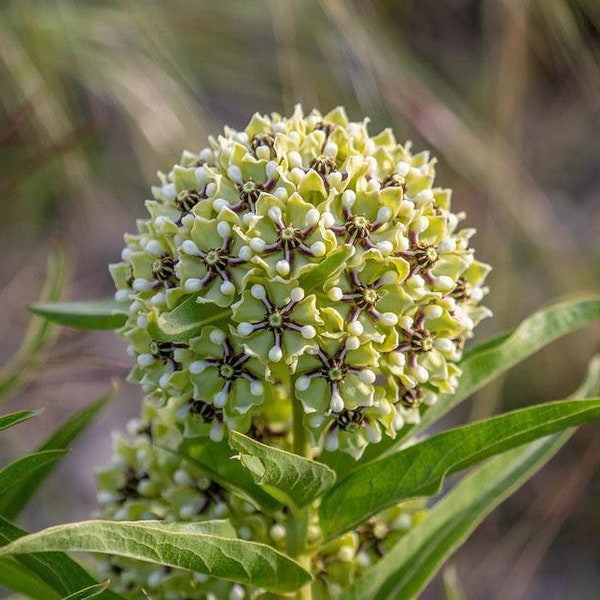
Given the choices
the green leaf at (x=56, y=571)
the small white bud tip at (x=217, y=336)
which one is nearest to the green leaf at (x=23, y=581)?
the green leaf at (x=56, y=571)

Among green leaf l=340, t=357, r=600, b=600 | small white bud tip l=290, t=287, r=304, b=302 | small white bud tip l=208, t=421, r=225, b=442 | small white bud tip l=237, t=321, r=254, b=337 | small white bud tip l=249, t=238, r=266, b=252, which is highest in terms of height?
small white bud tip l=249, t=238, r=266, b=252

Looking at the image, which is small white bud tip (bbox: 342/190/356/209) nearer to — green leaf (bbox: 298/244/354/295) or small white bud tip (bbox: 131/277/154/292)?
green leaf (bbox: 298/244/354/295)

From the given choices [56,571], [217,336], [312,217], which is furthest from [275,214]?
[56,571]

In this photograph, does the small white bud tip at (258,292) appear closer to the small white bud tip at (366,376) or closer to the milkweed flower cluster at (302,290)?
the milkweed flower cluster at (302,290)

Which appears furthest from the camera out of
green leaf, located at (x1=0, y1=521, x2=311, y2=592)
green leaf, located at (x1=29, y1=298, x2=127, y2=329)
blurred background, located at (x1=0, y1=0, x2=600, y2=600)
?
blurred background, located at (x1=0, y1=0, x2=600, y2=600)

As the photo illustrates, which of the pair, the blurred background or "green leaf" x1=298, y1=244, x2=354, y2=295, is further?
the blurred background

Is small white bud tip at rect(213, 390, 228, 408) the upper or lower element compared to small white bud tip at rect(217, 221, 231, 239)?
lower

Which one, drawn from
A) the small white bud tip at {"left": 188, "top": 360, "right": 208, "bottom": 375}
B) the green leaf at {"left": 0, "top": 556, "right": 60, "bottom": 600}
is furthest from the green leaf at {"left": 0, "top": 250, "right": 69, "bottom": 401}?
the small white bud tip at {"left": 188, "top": 360, "right": 208, "bottom": 375}
